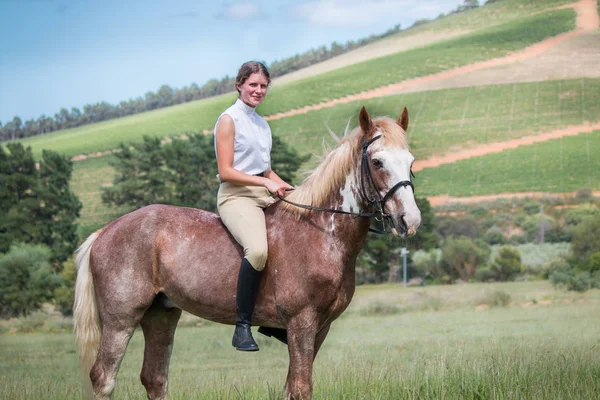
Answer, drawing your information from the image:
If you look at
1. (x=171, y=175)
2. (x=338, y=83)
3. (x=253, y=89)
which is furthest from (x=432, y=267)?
(x=338, y=83)

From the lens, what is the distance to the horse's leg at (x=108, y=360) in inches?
237

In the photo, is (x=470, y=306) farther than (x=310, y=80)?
No

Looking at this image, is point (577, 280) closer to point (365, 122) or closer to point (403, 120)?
point (403, 120)

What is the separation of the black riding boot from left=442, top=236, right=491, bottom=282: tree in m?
36.4

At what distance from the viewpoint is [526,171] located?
56.6m

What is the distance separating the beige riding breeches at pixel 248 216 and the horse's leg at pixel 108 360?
1280mm

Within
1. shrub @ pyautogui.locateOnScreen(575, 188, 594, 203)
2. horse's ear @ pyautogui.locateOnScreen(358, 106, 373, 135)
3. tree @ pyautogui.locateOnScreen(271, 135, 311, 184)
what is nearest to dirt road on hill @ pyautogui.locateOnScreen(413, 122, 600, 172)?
shrub @ pyautogui.locateOnScreen(575, 188, 594, 203)

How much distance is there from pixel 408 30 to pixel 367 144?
326ft

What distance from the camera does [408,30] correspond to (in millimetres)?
100875

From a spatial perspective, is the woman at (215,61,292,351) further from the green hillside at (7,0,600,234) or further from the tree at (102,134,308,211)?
the green hillside at (7,0,600,234)

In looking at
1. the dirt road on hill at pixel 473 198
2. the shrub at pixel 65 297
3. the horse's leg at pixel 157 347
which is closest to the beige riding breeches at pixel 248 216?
the horse's leg at pixel 157 347

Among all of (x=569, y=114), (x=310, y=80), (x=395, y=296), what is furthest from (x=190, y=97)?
(x=395, y=296)

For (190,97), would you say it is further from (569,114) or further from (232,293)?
(232,293)

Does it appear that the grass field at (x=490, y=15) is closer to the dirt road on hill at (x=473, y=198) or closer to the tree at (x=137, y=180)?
the dirt road on hill at (x=473, y=198)
